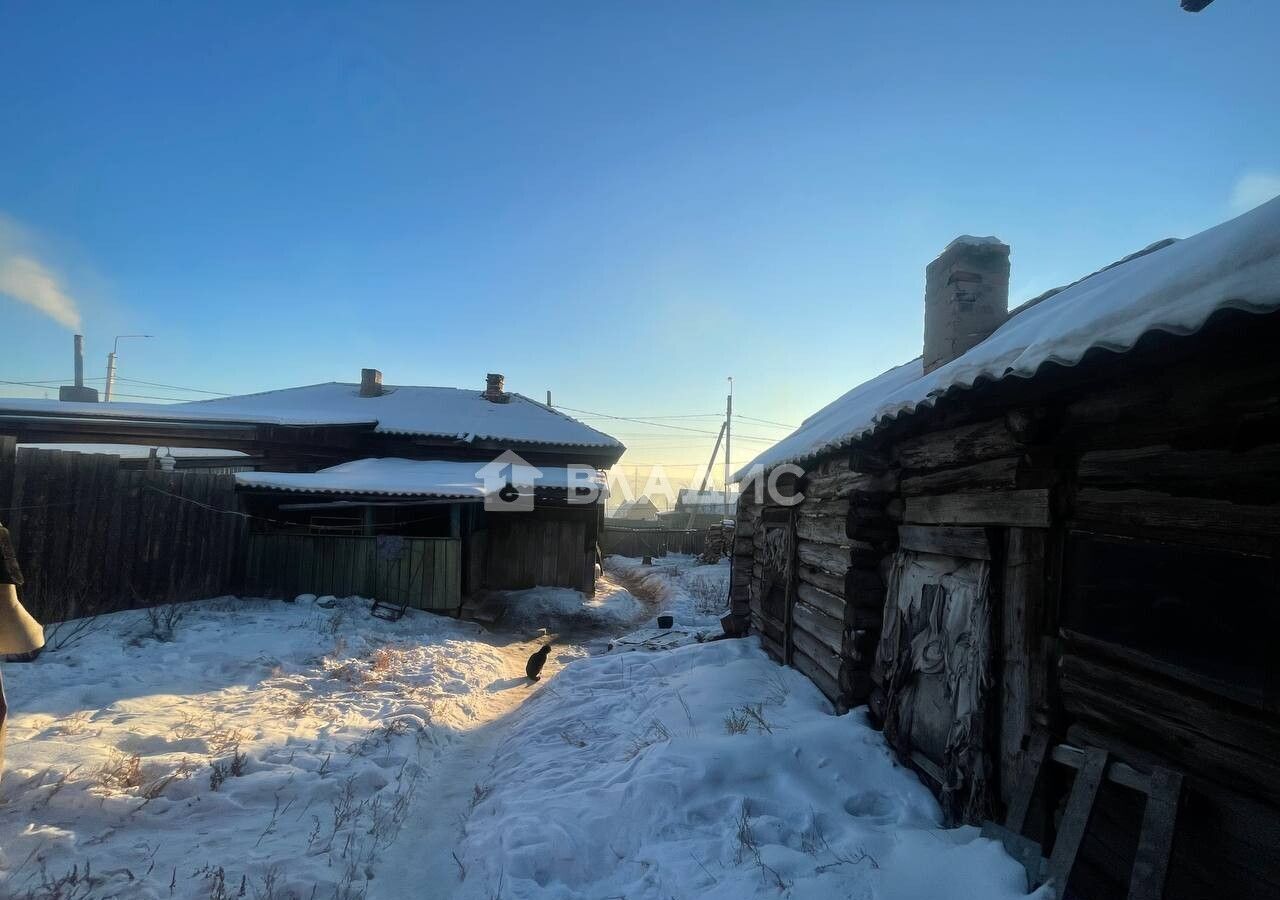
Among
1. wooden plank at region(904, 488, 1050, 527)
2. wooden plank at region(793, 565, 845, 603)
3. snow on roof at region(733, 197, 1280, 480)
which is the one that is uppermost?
snow on roof at region(733, 197, 1280, 480)

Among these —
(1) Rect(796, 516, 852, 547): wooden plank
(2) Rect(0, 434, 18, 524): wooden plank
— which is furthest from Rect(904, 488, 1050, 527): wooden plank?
(2) Rect(0, 434, 18, 524): wooden plank

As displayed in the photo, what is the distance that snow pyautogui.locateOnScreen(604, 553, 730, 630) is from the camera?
49.5 feet

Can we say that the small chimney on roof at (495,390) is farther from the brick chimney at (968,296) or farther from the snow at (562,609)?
the brick chimney at (968,296)

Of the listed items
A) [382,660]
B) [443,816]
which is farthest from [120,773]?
[382,660]

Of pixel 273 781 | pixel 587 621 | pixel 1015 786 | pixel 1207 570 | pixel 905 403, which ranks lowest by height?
pixel 587 621

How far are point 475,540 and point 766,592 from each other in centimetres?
840

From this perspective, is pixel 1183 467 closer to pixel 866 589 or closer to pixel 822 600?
pixel 866 589

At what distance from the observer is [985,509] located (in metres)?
3.82

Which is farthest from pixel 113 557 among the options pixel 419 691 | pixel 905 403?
pixel 905 403

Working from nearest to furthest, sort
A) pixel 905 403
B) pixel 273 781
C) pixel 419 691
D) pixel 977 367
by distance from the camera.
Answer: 1. pixel 977 367
2. pixel 905 403
3. pixel 273 781
4. pixel 419 691

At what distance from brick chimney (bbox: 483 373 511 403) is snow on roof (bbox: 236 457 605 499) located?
4734mm

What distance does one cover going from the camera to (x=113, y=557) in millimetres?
9023

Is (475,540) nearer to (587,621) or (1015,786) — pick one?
(587,621)

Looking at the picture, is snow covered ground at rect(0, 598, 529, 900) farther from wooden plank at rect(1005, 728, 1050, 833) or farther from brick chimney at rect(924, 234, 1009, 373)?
brick chimney at rect(924, 234, 1009, 373)
